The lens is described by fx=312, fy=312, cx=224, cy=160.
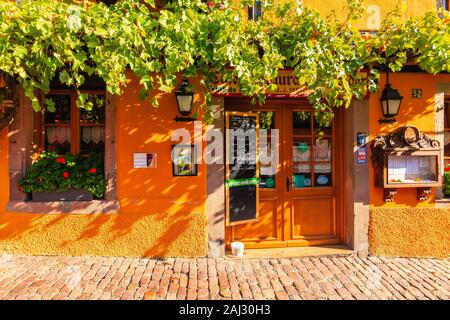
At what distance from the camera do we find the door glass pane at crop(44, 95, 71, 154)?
5.25m

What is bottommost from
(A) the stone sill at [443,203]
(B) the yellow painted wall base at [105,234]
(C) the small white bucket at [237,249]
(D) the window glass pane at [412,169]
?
(C) the small white bucket at [237,249]

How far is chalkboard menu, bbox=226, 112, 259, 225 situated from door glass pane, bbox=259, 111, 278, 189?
269 millimetres

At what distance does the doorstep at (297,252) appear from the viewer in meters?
5.12

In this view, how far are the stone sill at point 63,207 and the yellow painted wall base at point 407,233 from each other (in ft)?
14.3

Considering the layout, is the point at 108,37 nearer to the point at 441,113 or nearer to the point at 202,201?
the point at 202,201

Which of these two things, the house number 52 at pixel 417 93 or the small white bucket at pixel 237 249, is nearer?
the small white bucket at pixel 237 249

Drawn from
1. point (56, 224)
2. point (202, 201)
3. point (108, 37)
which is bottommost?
point (56, 224)

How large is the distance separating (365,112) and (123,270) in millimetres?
4581

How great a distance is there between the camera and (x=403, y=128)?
519 cm

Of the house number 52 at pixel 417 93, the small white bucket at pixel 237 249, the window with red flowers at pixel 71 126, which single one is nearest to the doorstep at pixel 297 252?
the small white bucket at pixel 237 249

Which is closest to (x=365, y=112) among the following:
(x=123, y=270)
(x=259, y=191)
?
(x=259, y=191)

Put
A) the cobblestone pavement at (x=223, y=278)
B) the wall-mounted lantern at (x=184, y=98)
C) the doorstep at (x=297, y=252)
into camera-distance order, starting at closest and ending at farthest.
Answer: the cobblestone pavement at (x=223, y=278), the wall-mounted lantern at (x=184, y=98), the doorstep at (x=297, y=252)

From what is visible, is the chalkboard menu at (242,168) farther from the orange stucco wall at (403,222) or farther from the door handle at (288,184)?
the orange stucco wall at (403,222)

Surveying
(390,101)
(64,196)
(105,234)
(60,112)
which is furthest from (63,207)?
(390,101)
